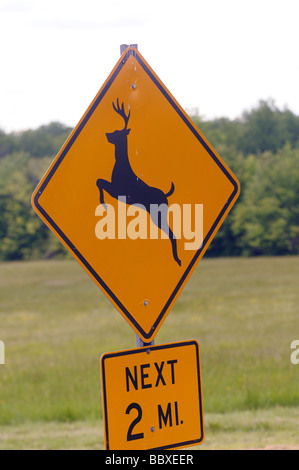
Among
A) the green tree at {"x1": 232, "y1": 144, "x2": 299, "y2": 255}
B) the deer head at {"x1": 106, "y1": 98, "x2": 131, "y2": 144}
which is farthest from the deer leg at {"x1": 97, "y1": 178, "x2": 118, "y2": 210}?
the green tree at {"x1": 232, "y1": 144, "x2": 299, "y2": 255}

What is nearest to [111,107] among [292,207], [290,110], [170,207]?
[170,207]

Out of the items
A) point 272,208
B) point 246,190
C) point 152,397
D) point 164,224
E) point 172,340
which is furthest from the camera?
point 246,190

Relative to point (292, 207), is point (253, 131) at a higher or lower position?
higher

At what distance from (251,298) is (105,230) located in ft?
93.0

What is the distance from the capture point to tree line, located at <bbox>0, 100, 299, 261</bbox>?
81188mm

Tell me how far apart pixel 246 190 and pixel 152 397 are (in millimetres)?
83946

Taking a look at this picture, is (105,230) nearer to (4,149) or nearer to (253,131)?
(253,131)

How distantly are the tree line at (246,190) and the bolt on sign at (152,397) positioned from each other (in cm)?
7309

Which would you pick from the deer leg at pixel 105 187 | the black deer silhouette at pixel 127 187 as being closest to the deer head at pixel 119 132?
the black deer silhouette at pixel 127 187

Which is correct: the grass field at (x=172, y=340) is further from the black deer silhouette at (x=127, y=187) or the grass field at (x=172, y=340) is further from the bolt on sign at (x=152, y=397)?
the black deer silhouette at (x=127, y=187)

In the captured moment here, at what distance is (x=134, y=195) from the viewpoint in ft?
11.3

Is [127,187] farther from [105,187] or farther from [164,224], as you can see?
[164,224]

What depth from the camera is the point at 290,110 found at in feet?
289

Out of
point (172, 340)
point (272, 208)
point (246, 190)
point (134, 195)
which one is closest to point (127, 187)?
point (134, 195)
